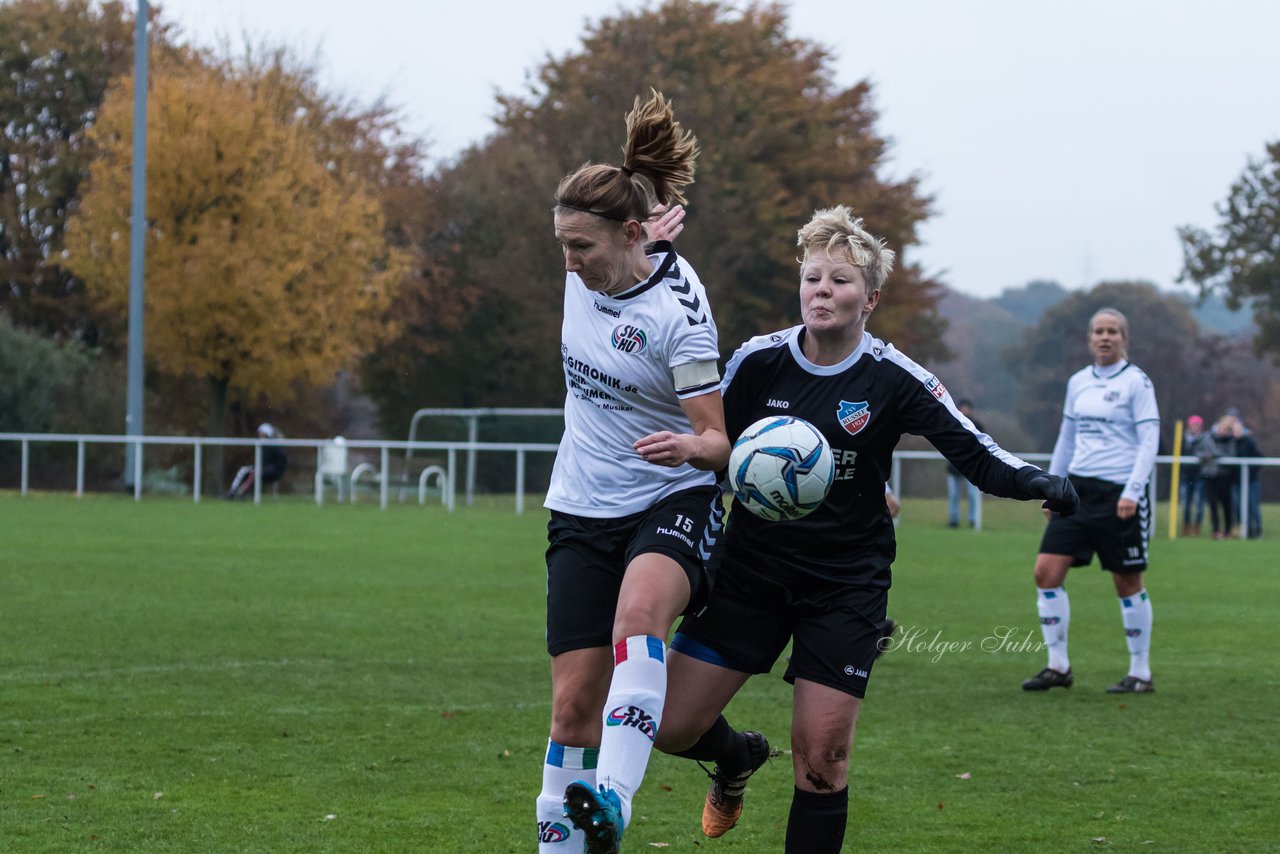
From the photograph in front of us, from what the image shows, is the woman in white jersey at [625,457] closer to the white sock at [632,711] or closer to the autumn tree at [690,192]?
the white sock at [632,711]

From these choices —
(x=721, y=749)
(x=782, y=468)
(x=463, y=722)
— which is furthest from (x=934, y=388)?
(x=463, y=722)

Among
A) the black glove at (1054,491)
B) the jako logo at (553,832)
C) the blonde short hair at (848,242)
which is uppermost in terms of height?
the blonde short hair at (848,242)

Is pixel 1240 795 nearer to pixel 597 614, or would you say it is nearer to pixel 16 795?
pixel 597 614

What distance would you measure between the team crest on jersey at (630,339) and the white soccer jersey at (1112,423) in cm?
500

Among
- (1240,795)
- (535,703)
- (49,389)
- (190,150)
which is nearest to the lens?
(1240,795)

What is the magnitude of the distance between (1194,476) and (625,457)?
20786 mm

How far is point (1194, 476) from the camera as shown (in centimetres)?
2392

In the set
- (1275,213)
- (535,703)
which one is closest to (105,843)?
(535,703)

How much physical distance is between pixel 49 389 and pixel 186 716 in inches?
1104

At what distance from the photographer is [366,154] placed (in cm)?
4334

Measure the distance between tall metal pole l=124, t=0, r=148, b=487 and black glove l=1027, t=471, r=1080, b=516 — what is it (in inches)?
967

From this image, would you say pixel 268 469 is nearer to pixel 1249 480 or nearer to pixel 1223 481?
pixel 1223 481

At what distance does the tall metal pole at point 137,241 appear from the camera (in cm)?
2796

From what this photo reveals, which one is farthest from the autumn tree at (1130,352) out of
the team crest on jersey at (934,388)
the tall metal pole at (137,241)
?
the team crest on jersey at (934,388)
